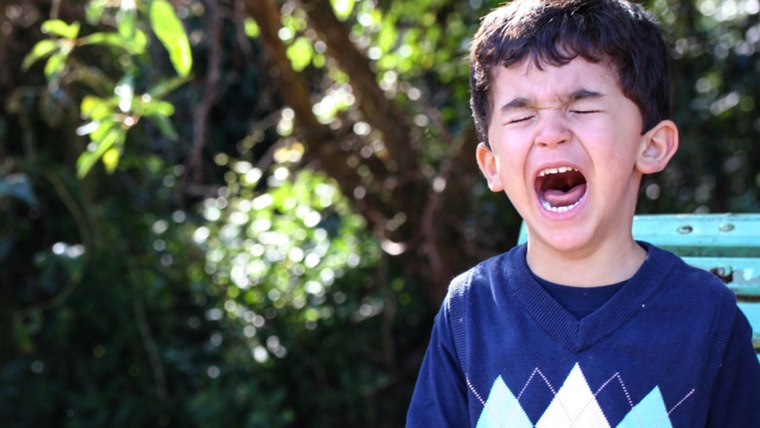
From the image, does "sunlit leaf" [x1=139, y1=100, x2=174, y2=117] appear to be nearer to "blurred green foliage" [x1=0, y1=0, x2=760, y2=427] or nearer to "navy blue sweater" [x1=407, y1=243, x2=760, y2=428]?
"blurred green foliage" [x1=0, y1=0, x2=760, y2=427]

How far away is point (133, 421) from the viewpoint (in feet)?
12.6

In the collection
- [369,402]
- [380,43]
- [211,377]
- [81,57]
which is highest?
[81,57]

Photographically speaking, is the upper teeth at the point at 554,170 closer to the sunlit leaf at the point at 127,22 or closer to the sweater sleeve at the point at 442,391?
the sweater sleeve at the point at 442,391

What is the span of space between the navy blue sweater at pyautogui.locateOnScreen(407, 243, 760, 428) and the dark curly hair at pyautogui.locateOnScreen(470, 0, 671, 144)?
0.24 metres

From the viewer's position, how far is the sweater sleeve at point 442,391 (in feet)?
5.27

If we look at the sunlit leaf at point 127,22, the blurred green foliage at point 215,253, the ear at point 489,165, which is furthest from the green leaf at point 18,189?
the ear at point 489,165

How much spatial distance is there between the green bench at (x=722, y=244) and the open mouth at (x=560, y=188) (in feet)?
1.54

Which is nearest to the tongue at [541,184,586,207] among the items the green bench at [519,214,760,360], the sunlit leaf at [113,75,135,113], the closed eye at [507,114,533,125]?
the closed eye at [507,114,533,125]

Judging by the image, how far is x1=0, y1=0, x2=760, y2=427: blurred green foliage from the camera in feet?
12.1

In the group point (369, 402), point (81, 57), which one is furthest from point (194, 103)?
point (369, 402)

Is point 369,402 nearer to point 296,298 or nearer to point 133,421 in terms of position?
point 296,298

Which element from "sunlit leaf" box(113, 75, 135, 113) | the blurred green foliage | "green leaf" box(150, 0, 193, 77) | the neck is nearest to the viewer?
the neck

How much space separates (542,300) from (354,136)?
2.22 m

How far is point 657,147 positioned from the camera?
1604mm
